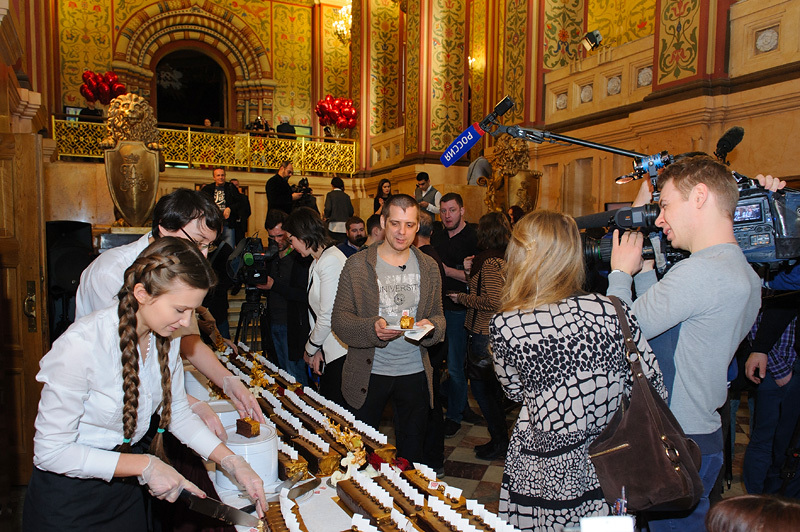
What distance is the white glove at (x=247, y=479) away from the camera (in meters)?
1.40

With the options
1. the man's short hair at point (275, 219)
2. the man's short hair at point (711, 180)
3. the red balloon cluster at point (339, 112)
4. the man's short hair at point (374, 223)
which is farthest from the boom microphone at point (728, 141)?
the red balloon cluster at point (339, 112)

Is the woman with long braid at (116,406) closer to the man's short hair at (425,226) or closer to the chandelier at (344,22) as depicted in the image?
the man's short hair at (425,226)

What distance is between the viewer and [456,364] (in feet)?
Result: 14.0

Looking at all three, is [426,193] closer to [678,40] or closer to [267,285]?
[678,40]

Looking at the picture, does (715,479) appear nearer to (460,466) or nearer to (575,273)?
(575,273)

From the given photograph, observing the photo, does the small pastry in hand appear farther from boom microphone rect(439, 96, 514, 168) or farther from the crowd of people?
boom microphone rect(439, 96, 514, 168)

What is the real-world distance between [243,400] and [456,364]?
2580 millimetres

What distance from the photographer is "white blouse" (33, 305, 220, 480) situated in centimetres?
125

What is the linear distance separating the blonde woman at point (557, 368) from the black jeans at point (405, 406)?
3.77 feet

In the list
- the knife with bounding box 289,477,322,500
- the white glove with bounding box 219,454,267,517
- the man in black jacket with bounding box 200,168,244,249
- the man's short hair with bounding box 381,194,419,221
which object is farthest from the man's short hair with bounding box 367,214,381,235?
the man in black jacket with bounding box 200,168,244,249

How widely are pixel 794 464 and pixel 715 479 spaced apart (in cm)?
103

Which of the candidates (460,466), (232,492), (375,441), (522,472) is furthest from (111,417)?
(460,466)

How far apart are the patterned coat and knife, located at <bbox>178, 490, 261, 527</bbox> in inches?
29.2

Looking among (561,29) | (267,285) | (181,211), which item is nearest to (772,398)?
(181,211)
